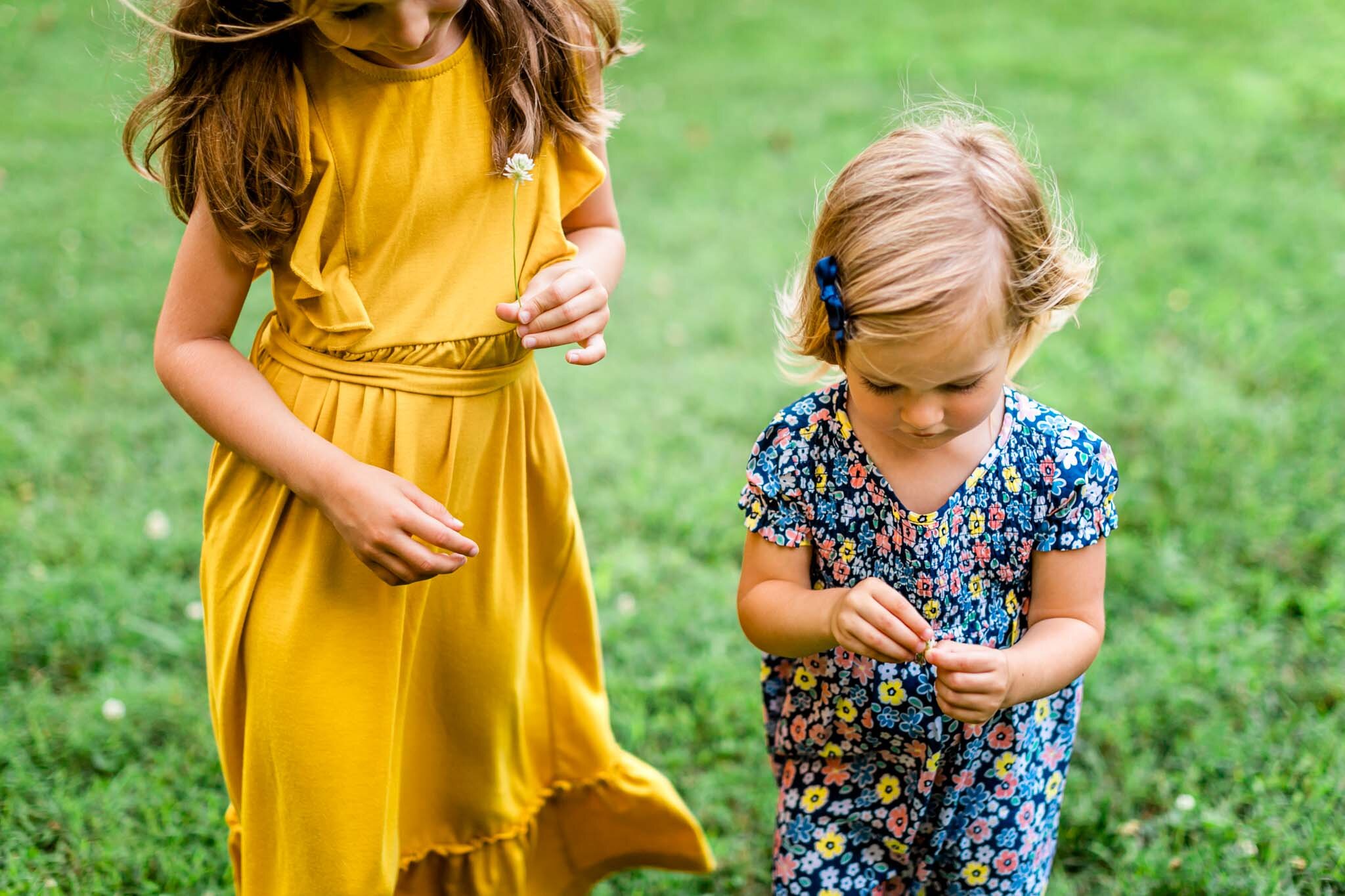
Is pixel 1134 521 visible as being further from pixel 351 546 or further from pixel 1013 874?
pixel 351 546

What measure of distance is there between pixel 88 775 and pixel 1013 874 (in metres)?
1.99

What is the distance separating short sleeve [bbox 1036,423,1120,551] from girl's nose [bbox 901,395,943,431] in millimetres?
245

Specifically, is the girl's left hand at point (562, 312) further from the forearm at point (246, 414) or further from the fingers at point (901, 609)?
the fingers at point (901, 609)

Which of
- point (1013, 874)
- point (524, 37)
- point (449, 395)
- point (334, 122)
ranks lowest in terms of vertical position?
point (1013, 874)

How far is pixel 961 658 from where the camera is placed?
1566 mm

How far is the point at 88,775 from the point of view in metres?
2.68

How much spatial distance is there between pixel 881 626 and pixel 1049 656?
0.28 m

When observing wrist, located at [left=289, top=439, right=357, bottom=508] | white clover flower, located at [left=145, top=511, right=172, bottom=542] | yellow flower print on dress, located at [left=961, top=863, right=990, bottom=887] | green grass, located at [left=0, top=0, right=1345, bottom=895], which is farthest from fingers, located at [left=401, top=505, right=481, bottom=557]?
white clover flower, located at [left=145, top=511, right=172, bottom=542]

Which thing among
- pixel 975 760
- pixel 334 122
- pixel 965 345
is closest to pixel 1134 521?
pixel 975 760

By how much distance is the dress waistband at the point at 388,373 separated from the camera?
1694 millimetres

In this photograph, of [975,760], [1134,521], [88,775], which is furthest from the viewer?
[1134,521]

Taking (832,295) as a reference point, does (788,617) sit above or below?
below

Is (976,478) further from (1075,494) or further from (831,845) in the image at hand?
(831,845)

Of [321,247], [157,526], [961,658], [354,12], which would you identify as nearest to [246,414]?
[321,247]
